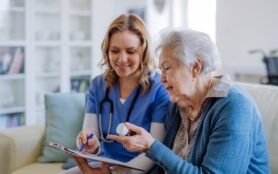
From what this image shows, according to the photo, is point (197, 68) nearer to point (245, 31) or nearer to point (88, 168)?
point (88, 168)

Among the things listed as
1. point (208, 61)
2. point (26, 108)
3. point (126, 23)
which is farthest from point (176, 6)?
point (208, 61)

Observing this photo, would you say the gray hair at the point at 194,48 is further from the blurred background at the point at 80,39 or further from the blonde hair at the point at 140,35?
the blurred background at the point at 80,39

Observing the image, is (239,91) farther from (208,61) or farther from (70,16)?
(70,16)

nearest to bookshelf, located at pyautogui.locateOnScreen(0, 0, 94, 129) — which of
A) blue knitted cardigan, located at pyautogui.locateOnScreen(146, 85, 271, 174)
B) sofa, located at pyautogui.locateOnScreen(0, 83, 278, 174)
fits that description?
sofa, located at pyautogui.locateOnScreen(0, 83, 278, 174)

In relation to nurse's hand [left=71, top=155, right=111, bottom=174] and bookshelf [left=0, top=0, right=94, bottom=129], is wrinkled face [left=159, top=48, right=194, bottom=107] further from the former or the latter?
bookshelf [left=0, top=0, right=94, bottom=129]

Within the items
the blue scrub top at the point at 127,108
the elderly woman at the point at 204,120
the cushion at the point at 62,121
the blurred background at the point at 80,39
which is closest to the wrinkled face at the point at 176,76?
the elderly woman at the point at 204,120

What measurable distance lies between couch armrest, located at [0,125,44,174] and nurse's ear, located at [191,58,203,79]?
3.91 ft

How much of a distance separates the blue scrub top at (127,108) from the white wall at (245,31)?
8.97 feet

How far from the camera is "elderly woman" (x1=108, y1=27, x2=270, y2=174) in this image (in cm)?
121

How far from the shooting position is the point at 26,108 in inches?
138

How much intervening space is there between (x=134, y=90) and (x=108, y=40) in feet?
0.85

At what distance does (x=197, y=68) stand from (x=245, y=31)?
3.13 m

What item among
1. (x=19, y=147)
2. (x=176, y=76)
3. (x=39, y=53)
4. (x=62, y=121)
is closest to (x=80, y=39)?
(x=39, y=53)

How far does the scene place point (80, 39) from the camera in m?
3.83
